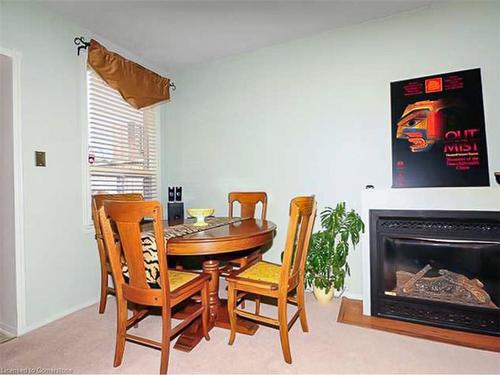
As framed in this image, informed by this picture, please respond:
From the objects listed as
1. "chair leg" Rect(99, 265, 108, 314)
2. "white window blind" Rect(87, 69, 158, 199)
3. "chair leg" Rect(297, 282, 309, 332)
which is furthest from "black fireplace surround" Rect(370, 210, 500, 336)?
"white window blind" Rect(87, 69, 158, 199)

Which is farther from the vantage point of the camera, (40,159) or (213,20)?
(213,20)

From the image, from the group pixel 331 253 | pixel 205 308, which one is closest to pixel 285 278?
pixel 205 308

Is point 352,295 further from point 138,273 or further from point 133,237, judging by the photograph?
point 133,237

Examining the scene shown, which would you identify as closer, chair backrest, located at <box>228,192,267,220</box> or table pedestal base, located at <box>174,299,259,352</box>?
A: table pedestal base, located at <box>174,299,259,352</box>

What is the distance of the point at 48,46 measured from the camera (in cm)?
235

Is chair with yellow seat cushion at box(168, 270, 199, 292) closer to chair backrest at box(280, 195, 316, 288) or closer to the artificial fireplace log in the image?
chair backrest at box(280, 195, 316, 288)

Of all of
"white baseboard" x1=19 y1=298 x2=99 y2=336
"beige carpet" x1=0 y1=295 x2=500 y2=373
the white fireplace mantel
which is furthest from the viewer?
"white baseboard" x1=19 y1=298 x2=99 y2=336

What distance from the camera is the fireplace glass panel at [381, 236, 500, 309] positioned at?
2072mm

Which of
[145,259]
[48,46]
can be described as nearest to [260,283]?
[145,259]

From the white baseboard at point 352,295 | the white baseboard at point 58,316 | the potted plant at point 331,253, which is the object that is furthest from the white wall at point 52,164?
the white baseboard at point 352,295

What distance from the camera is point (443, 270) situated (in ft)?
7.27

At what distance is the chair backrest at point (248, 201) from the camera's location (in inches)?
Result: 118

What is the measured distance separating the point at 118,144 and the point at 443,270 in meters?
3.20

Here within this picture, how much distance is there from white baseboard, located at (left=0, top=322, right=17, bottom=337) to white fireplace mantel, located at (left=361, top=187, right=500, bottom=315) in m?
2.70
